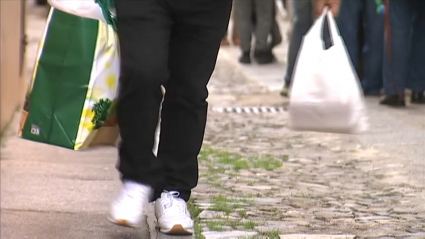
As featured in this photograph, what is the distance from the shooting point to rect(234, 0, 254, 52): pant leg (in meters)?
10.7

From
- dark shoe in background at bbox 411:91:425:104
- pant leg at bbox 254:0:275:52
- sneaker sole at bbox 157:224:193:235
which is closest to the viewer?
sneaker sole at bbox 157:224:193:235

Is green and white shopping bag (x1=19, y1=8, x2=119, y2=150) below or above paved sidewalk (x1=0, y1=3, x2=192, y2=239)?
above

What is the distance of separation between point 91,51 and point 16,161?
2.06 meters

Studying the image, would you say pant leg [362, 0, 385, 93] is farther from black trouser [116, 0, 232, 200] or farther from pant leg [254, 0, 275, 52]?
black trouser [116, 0, 232, 200]

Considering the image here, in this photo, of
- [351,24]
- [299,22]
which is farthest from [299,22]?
[351,24]

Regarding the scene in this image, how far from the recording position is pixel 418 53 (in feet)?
24.9

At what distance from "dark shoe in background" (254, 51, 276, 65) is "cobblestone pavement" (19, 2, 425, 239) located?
3.55 metres

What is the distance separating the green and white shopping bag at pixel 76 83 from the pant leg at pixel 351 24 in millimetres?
4326

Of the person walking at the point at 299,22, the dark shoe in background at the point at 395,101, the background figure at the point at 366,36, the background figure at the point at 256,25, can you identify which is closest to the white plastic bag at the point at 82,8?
the dark shoe in background at the point at 395,101

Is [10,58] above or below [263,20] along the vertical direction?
above

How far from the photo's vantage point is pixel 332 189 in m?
4.92

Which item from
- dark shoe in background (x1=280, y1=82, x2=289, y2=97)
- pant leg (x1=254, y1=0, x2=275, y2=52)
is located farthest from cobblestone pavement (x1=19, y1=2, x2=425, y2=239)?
pant leg (x1=254, y1=0, x2=275, y2=52)

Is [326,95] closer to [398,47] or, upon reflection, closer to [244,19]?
[398,47]

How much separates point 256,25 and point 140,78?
7522 millimetres
